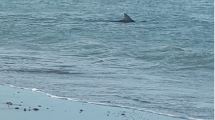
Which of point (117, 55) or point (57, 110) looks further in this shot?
point (117, 55)

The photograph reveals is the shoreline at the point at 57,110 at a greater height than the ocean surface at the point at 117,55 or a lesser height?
greater

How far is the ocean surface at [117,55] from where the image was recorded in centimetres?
1537

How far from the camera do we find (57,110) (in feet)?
43.8

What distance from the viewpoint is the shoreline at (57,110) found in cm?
1280

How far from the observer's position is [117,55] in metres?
22.9

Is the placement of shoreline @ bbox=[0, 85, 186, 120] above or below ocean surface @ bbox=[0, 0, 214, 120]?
above

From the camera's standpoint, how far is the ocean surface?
50.4 ft

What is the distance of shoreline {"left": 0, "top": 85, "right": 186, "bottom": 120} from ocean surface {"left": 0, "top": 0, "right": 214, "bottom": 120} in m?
0.45

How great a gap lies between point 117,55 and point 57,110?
9691 mm

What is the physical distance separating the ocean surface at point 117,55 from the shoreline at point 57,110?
0.45 meters

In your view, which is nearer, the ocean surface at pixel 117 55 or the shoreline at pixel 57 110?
the shoreline at pixel 57 110

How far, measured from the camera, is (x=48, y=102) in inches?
559

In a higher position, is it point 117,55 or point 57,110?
point 57,110

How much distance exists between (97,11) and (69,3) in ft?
22.7
